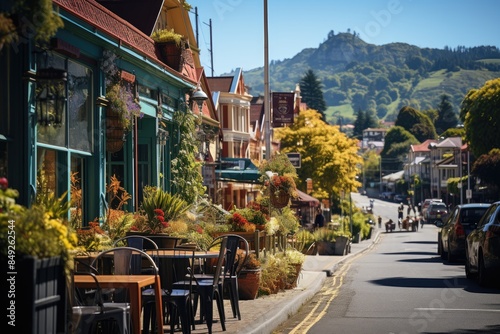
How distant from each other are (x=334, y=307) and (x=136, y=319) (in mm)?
7264

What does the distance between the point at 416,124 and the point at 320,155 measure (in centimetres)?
10717

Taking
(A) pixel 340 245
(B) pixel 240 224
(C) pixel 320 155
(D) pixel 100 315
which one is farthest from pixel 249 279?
(C) pixel 320 155

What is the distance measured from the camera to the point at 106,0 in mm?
24094

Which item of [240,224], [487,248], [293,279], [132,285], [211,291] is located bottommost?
[293,279]

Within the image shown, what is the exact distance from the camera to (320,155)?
6562 cm

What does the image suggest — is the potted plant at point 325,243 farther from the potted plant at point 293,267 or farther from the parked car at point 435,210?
the parked car at point 435,210

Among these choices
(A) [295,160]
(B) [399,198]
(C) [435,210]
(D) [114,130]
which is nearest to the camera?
(D) [114,130]

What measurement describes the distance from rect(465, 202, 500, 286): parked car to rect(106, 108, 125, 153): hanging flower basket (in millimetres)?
7015

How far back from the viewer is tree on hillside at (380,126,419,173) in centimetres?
17024

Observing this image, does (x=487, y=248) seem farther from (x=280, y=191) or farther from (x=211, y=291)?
(x=211, y=291)

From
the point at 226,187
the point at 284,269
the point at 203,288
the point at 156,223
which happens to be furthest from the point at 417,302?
the point at 226,187

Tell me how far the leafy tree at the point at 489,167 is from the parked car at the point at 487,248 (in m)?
52.3

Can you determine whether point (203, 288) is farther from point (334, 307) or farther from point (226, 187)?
point (226, 187)

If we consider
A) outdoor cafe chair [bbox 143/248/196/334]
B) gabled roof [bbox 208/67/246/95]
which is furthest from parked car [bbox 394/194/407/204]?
outdoor cafe chair [bbox 143/248/196/334]
